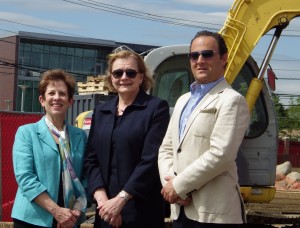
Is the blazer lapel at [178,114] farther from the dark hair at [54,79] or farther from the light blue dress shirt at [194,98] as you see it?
the dark hair at [54,79]

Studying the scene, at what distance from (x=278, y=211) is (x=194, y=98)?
229 inches

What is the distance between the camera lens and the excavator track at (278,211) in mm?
9654

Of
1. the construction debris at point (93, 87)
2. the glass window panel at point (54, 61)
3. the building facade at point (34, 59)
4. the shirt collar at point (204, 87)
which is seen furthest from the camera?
the glass window panel at point (54, 61)

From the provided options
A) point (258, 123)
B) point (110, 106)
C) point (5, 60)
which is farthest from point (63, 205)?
point (5, 60)

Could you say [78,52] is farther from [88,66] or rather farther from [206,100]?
[206,100]

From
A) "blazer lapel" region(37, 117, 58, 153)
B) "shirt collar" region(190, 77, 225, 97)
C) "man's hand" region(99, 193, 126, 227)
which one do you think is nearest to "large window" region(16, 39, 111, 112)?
"blazer lapel" region(37, 117, 58, 153)

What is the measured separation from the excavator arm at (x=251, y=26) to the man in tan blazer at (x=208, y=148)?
4315 millimetres

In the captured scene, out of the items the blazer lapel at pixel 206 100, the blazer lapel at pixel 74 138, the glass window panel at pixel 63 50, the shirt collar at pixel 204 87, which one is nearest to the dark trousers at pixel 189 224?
the blazer lapel at pixel 206 100

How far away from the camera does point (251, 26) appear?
966 centimetres

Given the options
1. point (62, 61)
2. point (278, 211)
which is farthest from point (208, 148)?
point (62, 61)

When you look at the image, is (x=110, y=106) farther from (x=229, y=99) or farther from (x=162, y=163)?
(x=229, y=99)

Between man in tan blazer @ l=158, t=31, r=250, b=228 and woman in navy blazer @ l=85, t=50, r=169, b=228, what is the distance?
35 cm

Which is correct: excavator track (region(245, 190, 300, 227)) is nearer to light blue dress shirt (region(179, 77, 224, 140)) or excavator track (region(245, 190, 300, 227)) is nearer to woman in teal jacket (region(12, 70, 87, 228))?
woman in teal jacket (region(12, 70, 87, 228))

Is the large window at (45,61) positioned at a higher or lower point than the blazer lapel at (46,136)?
higher
